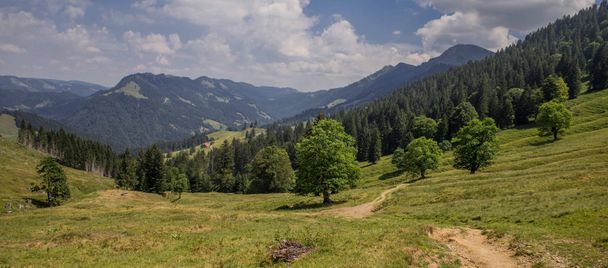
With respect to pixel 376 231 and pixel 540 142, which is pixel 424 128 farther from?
pixel 376 231

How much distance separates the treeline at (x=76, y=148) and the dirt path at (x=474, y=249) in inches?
6862

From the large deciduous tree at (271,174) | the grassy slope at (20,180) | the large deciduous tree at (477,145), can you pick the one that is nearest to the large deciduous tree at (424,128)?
the large deciduous tree at (271,174)

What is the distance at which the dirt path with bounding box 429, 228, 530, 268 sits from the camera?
22.1 metres

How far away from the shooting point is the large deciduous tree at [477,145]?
69.1 m

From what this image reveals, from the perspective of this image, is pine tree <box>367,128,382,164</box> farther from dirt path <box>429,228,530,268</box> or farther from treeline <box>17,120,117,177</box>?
treeline <box>17,120,117,177</box>

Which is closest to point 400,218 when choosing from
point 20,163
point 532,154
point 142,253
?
point 142,253

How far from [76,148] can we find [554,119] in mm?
179259

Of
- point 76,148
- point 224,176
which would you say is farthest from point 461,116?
point 76,148

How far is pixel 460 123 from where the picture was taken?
142 m

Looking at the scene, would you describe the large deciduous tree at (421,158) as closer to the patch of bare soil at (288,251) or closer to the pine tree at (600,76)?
the patch of bare soil at (288,251)

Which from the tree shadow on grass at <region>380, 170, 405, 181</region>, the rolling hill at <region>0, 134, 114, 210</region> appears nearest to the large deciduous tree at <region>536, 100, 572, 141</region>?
the tree shadow on grass at <region>380, 170, 405, 181</region>

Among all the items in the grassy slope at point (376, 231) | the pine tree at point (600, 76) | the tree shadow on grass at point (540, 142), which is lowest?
the grassy slope at point (376, 231)

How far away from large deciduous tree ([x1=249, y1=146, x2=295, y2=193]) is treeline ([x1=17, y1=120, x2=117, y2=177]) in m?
95.4

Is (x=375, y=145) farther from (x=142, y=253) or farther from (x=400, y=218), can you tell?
(x=142, y=253)
